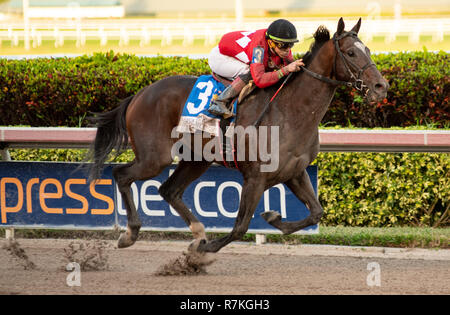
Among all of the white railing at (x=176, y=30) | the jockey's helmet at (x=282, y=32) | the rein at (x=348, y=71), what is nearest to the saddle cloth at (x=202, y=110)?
the rein at (x=348, y=71)

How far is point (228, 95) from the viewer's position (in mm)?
5188

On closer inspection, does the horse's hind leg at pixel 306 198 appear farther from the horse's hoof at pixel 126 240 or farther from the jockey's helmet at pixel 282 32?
the horse's hoof at pixel 126 240

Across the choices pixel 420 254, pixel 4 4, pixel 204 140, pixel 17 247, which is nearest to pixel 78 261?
pixel 17 247

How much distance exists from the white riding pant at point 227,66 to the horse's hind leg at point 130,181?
865 mm

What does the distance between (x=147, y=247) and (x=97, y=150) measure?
1.04 meters

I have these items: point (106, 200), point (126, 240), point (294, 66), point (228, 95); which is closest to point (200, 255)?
point (126, 240)

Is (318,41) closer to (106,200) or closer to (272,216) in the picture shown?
(272,216)

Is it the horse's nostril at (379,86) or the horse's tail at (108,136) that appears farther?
the horse's tail at (108,136)

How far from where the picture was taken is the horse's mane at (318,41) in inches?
199

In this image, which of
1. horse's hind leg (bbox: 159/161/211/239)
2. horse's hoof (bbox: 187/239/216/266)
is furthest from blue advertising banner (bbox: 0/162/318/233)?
horse's hoof (bbox: 187/239/216/266)

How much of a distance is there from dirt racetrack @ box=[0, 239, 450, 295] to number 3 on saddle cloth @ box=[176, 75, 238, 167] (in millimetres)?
900

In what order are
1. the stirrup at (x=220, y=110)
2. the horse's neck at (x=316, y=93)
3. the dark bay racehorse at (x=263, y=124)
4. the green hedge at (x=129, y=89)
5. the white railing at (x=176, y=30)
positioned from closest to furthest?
the dark bay racehorse at (x=263, y=124)
the horse's neck at (x=316, y=93)
the stirrup at (x=220, y=110)
the green hedge at (x=129, y=89)
the white railing at (x=176, y=30)

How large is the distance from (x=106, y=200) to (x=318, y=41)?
2589 millimetres

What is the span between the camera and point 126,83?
7.48 meters
